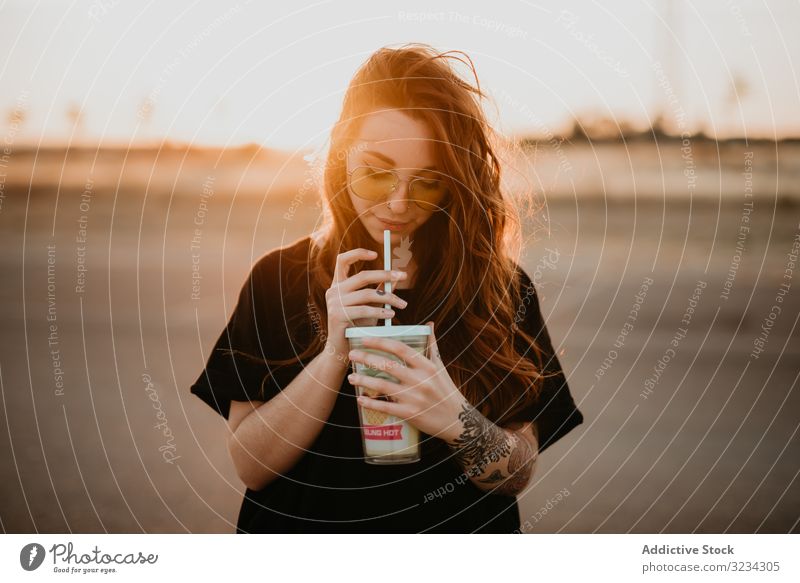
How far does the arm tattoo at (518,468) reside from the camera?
1.29 metres

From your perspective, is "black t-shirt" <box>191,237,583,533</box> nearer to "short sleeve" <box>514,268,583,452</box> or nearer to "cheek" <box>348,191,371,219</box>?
"short sleeve" <box>514,268,583,452</box>

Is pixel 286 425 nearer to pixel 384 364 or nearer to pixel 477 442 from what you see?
pixel 384 364

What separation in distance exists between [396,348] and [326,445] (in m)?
0.25

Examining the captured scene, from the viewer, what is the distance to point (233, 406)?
1274mm

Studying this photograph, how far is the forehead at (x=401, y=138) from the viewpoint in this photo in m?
1.23

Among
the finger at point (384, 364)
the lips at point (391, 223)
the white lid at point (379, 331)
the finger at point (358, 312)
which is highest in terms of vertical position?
the lips at point (391, 223)

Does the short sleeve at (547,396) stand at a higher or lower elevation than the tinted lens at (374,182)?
lower

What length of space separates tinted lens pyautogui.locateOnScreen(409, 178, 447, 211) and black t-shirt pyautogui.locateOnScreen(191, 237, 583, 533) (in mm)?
172

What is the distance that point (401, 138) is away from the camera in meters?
1.23

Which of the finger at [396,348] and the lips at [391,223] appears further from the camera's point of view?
the lips at [391,223]
